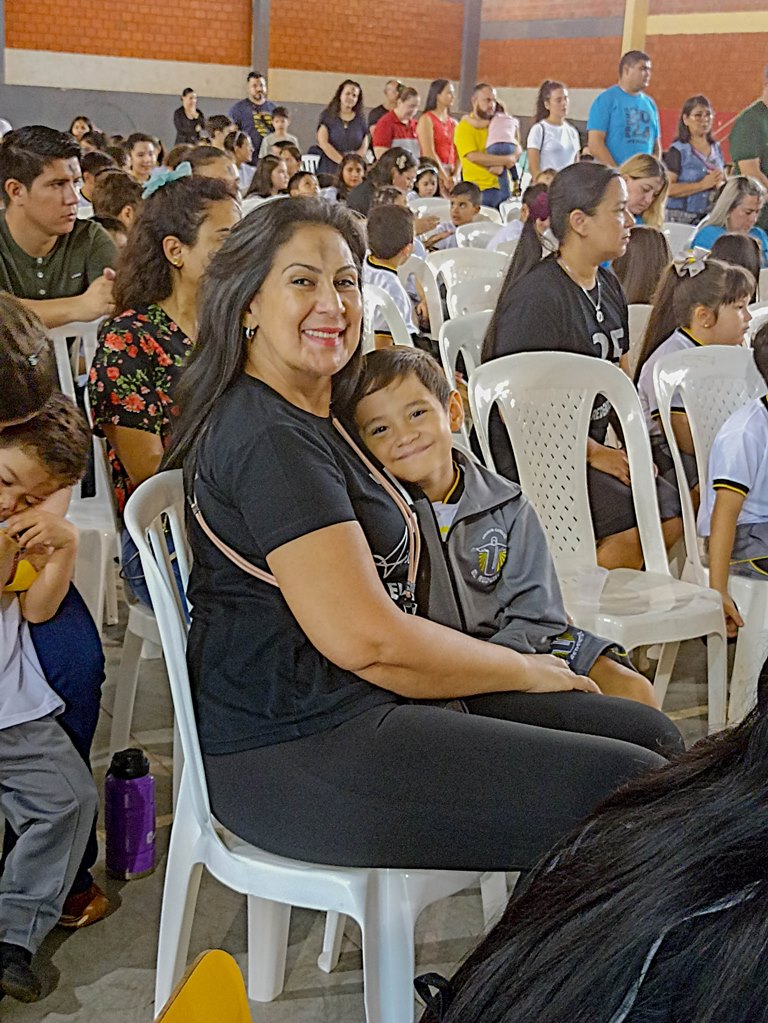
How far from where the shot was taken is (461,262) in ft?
17.7

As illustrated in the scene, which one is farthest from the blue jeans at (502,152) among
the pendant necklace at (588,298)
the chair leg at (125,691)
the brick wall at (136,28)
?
the chair leg at (125,691)

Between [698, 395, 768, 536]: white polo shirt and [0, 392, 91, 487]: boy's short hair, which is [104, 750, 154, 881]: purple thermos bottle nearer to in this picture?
[0, 392, 91, 487]: boy's short hair

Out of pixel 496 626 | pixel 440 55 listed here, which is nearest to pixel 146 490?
pixel 496 626

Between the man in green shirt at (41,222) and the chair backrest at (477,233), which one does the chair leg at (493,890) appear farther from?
the chair backrest at (477,233)

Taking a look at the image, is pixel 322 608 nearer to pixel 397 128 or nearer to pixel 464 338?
pixel 464 338

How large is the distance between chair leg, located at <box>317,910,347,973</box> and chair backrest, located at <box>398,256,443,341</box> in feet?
10.5

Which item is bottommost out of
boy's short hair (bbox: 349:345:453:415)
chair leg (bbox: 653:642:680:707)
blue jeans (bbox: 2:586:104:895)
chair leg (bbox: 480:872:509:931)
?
chair leg (bbox: 480:872:509:931)

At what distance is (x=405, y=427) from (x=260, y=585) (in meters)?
0.41

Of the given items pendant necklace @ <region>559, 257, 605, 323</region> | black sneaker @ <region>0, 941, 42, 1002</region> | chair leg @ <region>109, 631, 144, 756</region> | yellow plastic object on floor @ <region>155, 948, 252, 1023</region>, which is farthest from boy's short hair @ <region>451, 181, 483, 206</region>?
yellow plastic object on floor @ <region>155, 948, 252, 1023</region>

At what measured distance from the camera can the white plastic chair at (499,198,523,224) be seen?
751cm

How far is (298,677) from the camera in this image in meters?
1.69

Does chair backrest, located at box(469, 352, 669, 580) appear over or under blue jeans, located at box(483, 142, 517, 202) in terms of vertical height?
under

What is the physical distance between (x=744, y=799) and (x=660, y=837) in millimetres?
59

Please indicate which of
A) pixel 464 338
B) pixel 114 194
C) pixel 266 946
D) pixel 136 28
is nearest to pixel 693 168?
pixel 114 194
